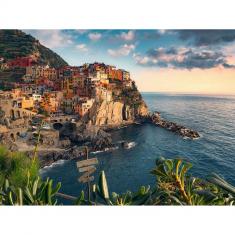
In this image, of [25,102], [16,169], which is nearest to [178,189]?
[16,169]

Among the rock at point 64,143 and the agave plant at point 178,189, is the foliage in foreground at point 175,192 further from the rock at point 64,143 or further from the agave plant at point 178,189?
the rock at point 64,143

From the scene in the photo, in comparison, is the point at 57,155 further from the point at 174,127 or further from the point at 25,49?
the point at 174,127

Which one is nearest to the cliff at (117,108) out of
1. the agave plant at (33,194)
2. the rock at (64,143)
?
the rock at (64,143)

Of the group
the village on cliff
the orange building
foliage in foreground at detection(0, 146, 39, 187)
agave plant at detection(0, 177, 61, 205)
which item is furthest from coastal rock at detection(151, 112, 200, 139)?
agave plant at detection(0, 177, 61, 205)

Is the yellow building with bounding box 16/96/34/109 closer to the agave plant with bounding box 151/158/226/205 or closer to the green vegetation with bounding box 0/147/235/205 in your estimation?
the green vegetation with bounding box 0/147/235/205

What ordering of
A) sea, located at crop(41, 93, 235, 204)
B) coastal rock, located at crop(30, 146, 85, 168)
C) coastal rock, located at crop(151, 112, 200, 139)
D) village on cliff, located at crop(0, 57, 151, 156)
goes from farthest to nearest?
1. coastal rock, located at crop(30, 146, 85, 168)
2. coastal rock, located at crop(151, 112, 200, 139)
3. village on cliff, located at crop(0, 57, 151, 156)
4. sea, located at crop(41, 93, 235, 204)
